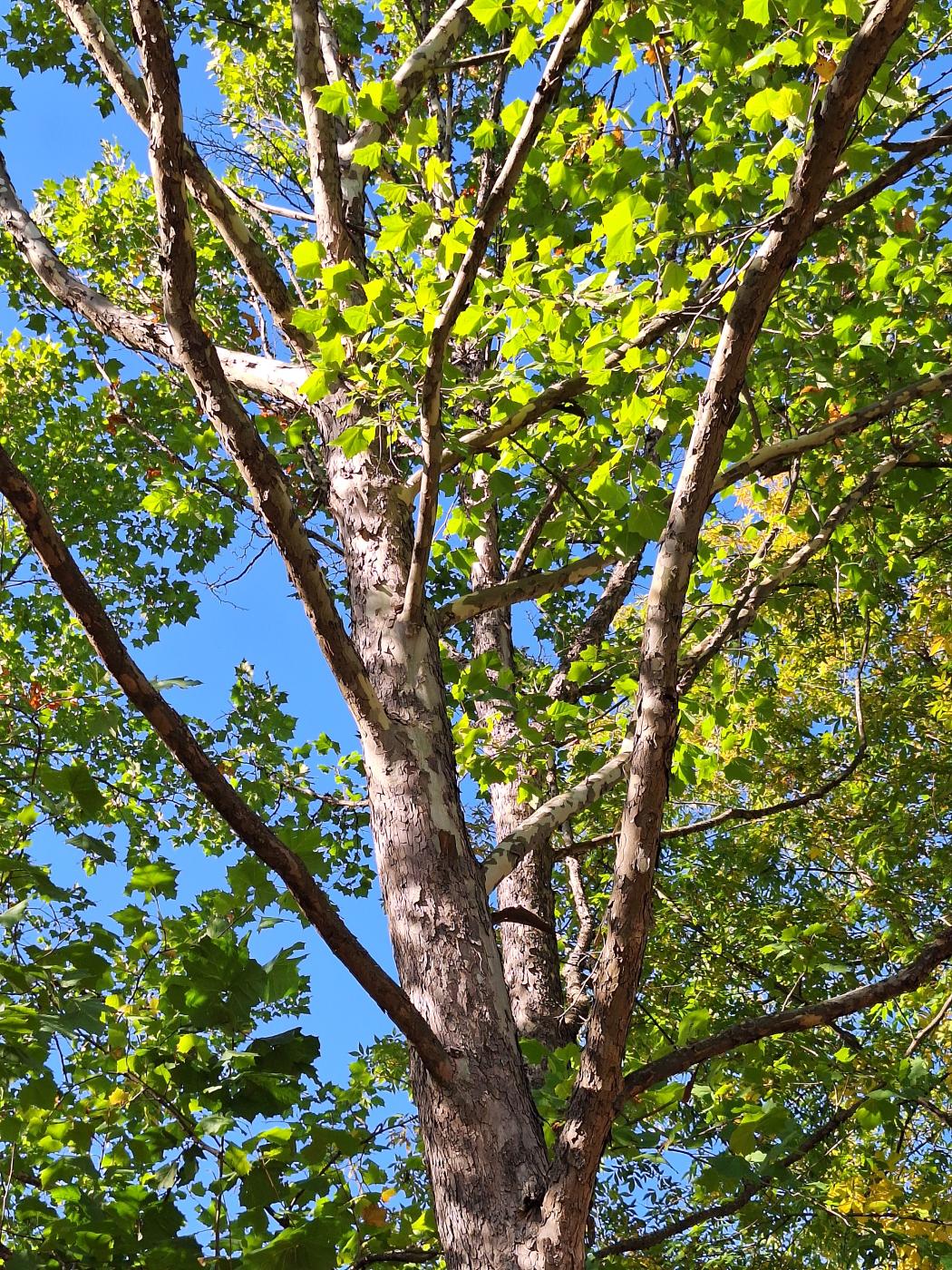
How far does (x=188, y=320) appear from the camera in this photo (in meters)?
2.50

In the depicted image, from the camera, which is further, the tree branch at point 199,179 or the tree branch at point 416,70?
the tree branch at point 416,70

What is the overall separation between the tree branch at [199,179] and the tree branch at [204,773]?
1.22 meters

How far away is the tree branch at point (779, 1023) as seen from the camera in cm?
247

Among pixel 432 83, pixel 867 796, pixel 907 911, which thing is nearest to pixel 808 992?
pixel 907 911

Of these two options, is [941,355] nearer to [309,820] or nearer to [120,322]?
[120,322]

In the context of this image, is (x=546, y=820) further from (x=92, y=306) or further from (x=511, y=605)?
(x=92, y=306)

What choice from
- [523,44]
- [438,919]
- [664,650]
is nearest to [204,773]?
[438,919]

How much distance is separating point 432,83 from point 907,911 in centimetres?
762

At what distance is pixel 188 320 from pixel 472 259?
2.46 feet

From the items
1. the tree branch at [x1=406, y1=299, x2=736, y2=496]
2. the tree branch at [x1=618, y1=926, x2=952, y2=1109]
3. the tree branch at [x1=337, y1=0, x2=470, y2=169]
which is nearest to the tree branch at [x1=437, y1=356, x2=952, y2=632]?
the tree branch at [x1=406, y1=299, x2=736, y2=496]

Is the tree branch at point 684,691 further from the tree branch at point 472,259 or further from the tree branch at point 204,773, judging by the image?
the tree branch at point 472,259

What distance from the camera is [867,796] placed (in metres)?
8.35

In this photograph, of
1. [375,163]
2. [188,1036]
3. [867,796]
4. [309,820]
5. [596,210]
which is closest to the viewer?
A: [188,1036]

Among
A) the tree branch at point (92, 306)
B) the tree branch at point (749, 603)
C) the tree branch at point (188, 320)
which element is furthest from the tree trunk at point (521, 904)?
the tree branch at point (188, 320)
